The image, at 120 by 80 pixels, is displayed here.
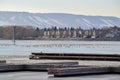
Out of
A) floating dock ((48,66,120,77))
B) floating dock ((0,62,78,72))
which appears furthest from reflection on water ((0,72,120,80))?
floating dock ((0,62,78,72))

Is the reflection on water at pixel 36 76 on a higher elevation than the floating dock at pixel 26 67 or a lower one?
lower

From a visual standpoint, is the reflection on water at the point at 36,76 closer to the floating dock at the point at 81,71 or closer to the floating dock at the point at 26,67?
the floating dock at the point at 81,71

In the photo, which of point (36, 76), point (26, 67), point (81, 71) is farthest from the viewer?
point (26, 67)

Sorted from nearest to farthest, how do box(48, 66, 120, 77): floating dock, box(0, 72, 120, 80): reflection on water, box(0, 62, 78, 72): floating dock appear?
1. box(0, 72, 120, 80): reflection on water
2. box(48, 66, 120, 77): floating dock
3. box(0, 62, 78, 72): floating dock

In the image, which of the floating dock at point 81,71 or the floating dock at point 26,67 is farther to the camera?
the floating dock at point 26,67

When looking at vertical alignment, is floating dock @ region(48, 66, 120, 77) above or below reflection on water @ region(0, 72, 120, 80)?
above

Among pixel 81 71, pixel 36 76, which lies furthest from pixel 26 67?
pixel 81 71

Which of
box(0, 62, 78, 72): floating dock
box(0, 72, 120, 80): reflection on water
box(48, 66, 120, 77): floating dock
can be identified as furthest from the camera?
box(0, 62, 78, 72): floating dock

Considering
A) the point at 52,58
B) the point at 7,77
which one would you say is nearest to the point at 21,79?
the point at 7,77

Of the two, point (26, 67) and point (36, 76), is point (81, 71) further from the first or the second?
point (26, 67)

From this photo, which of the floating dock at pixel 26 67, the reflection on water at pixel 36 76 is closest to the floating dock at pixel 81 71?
the reflection on water at pixel 36 76

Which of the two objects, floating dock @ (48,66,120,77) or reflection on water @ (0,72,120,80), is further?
floating dock @ (48,66,120,77)

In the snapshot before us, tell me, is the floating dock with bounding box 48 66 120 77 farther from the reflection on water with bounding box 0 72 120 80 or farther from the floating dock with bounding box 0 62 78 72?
the floating dock with bounding box 0 62 78 72

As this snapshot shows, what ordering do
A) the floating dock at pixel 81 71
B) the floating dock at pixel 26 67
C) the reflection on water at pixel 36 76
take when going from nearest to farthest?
the reflection on water at pixel 36 76 → the floating dock at pixel 81 71 → the floating dock at pixel 26 67
